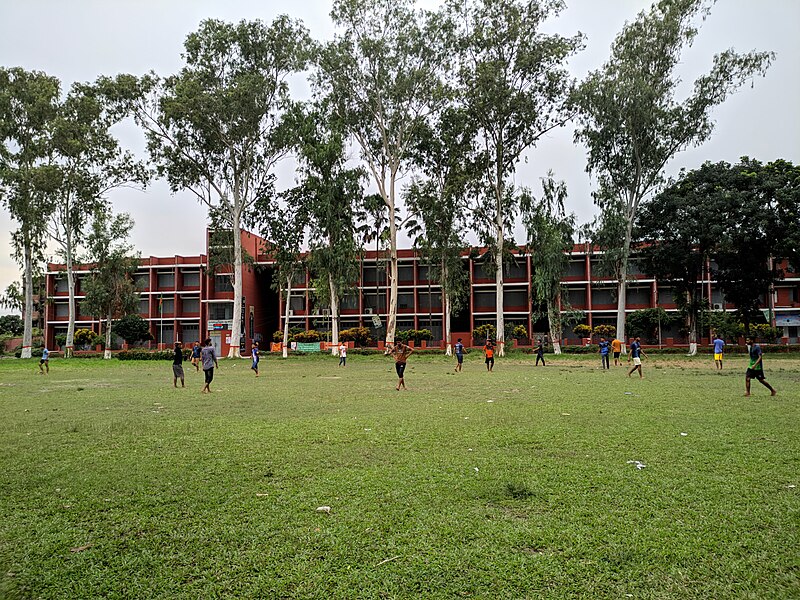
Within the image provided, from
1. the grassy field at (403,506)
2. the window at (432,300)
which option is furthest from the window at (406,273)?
the grassy field at (403,506)

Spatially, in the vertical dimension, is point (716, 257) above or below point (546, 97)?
below

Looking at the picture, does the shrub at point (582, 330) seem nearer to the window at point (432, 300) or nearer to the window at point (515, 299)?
the window at point (515, 299)

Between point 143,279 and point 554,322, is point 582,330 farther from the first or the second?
point 143,279

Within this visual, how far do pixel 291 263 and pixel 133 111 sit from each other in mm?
14584

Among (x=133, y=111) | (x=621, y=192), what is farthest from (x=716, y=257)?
(x=133, y=111)

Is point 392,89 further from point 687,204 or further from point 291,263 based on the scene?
point 687,204

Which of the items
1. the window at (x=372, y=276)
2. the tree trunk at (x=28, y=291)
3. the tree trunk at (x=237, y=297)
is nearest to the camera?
the tree trunk at (x=28, y=291)

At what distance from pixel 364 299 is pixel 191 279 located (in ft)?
59.4

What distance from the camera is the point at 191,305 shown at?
6294 centimetres

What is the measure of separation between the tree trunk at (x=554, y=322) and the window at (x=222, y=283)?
1246 inches

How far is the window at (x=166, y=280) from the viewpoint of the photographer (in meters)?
63.1

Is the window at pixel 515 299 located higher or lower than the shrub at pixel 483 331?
higher

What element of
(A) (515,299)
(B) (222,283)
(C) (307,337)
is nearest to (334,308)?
(C) (307,337)

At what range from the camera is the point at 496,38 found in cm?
3903
